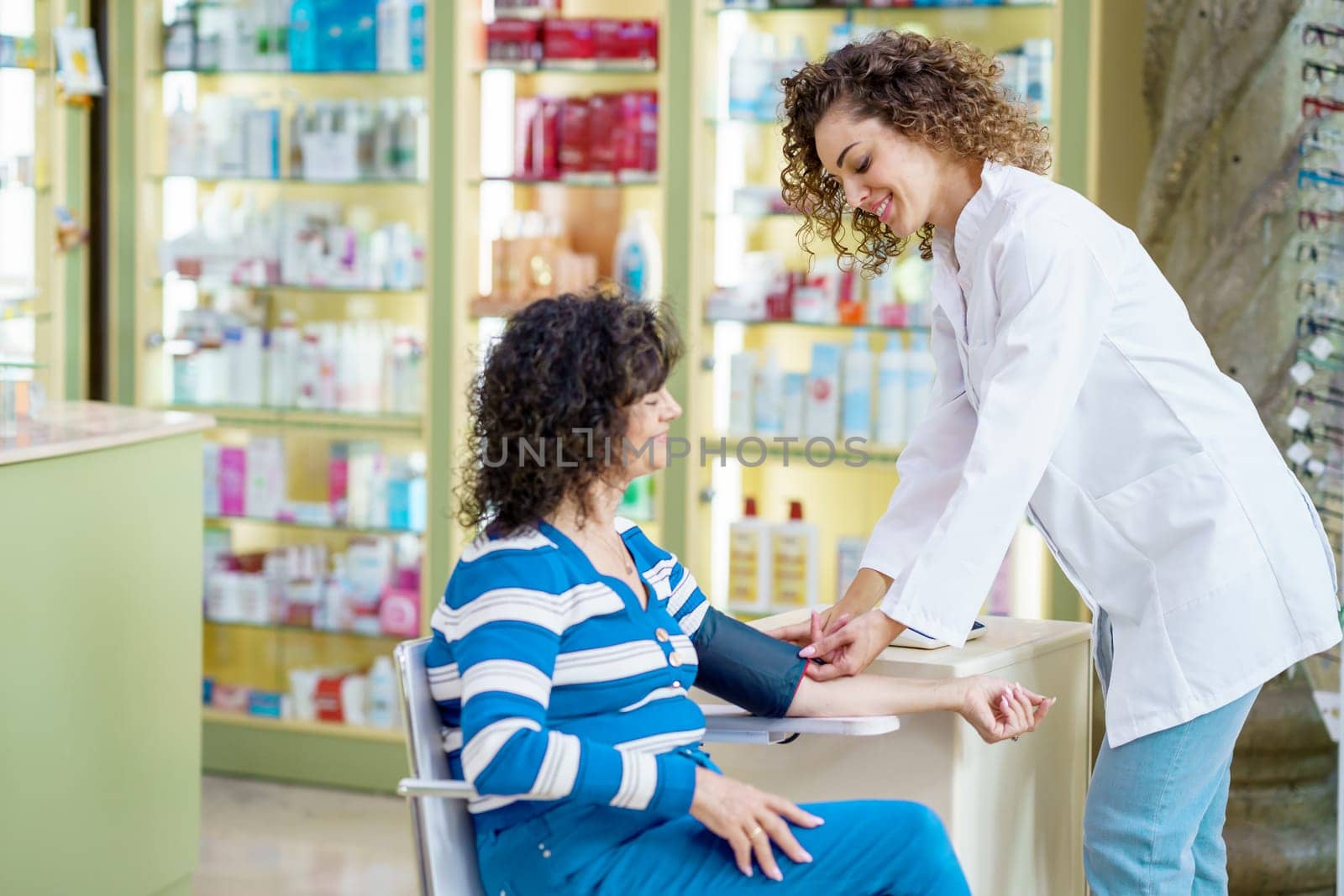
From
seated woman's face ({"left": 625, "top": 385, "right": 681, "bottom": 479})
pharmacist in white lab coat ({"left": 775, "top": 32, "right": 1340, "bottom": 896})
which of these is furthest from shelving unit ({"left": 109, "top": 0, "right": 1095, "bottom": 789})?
seated woman's face ({"left": 625, "top": 385, "right": 681, "bottom": 479})

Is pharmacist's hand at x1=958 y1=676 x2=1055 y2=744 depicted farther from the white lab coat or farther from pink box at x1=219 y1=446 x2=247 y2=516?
pink box at x1=219 y1=446 x2=247 y2=516

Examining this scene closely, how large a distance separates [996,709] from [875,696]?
15 cm

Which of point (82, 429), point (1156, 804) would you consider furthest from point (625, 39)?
point (1156, 804)

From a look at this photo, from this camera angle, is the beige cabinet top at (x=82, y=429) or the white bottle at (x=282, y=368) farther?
the white bottle at (x=282, y=368)

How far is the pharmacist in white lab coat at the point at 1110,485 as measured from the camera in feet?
6.13

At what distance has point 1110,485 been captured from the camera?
1.91 m

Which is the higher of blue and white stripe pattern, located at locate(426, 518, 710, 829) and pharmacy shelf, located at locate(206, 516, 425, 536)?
blue and white stripe pattern, located at locate(426, 518, 710, 829)

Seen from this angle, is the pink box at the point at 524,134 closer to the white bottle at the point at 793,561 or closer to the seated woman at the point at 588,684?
the white bottle at the point at 793,561

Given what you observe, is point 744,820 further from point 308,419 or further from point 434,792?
point 308,419

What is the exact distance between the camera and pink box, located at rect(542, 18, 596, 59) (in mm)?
3984

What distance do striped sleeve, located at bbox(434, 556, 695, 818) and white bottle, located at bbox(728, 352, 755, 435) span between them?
230 centimetres

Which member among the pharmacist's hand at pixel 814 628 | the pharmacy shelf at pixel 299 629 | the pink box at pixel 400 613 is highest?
the pharmacist's hand at pixel 814 628

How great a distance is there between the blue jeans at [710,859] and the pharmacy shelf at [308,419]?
257 centimetres

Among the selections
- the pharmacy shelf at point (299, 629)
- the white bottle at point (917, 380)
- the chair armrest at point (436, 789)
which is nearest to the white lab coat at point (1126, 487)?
the chair armrest at point (436, 789)
